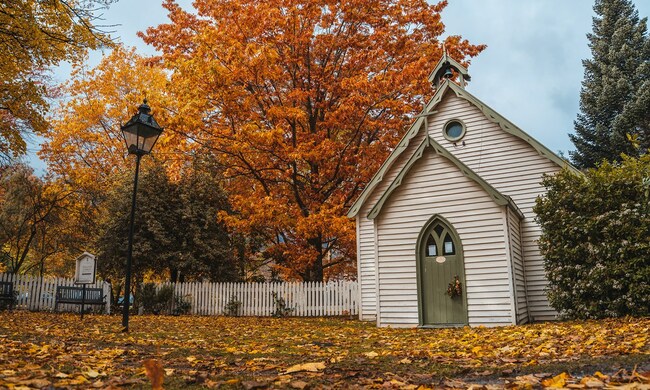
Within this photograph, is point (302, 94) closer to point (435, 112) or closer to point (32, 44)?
point (435, 112)

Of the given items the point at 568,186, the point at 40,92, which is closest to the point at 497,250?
the point at 568,186

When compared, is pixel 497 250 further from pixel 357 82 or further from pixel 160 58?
pixel 160 58

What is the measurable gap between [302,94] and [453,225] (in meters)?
9.47

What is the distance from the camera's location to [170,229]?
22281 mm

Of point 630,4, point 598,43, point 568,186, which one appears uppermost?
point 630,4

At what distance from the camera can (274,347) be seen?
764cm

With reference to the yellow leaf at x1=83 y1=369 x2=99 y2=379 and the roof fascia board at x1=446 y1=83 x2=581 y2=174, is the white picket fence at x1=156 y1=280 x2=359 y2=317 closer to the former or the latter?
the roof fascia board at x1=446 y1=83 x2=581 y2=174

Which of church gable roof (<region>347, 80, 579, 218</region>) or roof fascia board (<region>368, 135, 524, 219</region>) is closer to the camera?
roof fascia board (<region>368, 135, 524, 219</region>)

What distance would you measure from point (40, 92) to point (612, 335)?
18.1 meters

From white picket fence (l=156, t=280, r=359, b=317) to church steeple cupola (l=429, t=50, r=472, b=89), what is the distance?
29.2 feet

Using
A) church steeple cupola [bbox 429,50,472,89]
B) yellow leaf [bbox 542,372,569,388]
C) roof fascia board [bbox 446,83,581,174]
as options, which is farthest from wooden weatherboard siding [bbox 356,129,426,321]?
yellow leaf [bbox 542,372,569,388]

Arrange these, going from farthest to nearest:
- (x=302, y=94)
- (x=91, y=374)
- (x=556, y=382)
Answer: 1. (x=302, y=94)
2. (x=91, y=374)
3. (x=556, y=382)

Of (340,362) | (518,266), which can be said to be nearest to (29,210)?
(518,266)

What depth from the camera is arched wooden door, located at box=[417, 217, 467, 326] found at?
12.3 metres
